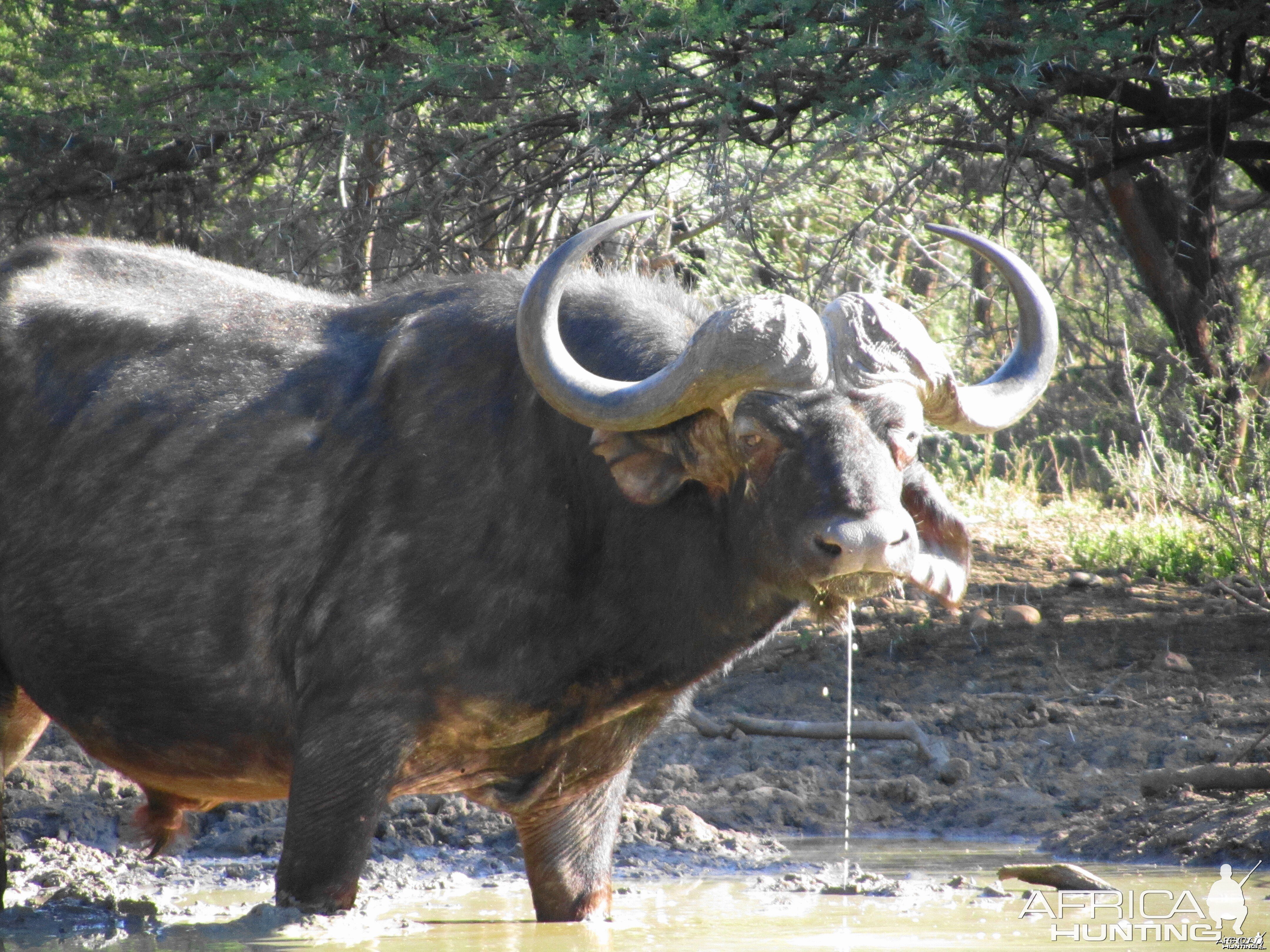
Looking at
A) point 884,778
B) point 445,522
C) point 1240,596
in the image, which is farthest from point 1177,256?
point 445,522

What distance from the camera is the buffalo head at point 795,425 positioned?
11.3 ft

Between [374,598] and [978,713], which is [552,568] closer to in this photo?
[374,598]

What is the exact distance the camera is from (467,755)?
4043 millimetres

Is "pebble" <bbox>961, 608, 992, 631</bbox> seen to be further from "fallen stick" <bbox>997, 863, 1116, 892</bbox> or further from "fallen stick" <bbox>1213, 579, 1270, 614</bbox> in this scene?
"fallen stick" <bbox>997, 863, 1116, 892</bbox>

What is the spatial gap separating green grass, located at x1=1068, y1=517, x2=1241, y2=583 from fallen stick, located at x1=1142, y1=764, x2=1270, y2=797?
2.58 metres

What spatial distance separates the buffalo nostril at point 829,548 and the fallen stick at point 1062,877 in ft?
6.35

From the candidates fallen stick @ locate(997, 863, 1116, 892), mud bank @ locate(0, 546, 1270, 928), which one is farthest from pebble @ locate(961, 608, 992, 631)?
fallen stick @ locate(997, 863, 1116, 892)

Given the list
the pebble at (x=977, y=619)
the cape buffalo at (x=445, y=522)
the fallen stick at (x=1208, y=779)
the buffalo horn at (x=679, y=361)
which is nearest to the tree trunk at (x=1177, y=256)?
the pebble at (x=977, y=619)

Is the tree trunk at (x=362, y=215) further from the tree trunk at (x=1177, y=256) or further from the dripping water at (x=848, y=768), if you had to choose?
the tree trunk at (x=1177, y=256)

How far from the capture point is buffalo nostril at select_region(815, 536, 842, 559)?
334 cm

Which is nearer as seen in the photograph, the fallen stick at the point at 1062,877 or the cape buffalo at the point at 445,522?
the cape buffalo at the point at 445,522

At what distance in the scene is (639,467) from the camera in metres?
3.85

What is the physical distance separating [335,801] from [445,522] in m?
0.80

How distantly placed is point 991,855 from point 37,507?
12.5 ft
